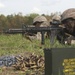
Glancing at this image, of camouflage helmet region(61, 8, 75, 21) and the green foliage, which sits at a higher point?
camouflage helmet region(61, 8, 75, 21)

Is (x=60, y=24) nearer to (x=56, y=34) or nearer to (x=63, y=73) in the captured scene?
(x=56, y=34)

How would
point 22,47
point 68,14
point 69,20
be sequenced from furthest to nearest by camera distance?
1. point 22,47
2. point 69,20
3. point 68,14

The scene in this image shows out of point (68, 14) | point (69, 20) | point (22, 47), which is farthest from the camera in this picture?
point (22, 47)

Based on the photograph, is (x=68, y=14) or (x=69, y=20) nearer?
(x=68, y=14)

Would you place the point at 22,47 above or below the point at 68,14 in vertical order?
below

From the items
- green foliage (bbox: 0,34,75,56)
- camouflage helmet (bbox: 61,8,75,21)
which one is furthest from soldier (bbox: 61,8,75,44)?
green foliage (bbox: 0,34,75,56)

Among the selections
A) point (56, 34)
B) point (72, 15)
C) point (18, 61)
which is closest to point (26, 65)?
point (18, 61)

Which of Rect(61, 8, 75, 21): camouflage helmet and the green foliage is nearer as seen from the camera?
Rect(61, 8, 75, 21): camouflage helmet

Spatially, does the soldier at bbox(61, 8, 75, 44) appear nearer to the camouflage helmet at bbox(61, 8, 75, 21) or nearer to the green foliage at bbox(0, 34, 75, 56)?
the camouflage helmet at bbox(61, 8, 75, 21)

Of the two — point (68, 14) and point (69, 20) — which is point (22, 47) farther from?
point (68, 14)

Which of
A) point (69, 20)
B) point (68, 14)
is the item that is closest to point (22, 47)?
point (69, 20)

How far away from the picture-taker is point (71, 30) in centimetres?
1053

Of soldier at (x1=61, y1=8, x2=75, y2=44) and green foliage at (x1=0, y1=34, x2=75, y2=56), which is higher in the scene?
soldier at (x1=61, y1=8, x2=75, y2=44)

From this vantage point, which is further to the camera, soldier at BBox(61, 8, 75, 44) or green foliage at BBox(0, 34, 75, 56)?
green foliage at BBox(0, 34, 75, 56)
